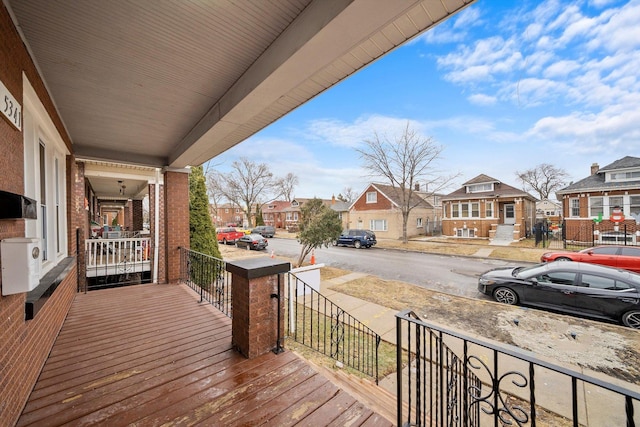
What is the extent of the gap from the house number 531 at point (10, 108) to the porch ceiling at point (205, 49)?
0.64 meters

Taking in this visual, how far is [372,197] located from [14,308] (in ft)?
89.3

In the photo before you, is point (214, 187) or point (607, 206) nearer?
point (607, 206)

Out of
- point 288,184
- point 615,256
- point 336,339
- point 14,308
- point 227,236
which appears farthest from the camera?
point 288,184

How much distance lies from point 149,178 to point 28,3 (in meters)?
6.03

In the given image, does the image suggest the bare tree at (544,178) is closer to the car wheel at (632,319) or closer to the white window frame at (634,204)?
the white window frame at (634,204)

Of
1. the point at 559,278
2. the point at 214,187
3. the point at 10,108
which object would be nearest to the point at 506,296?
the point at 559,278

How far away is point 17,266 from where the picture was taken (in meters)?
1.91

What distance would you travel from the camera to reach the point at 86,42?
238 cm

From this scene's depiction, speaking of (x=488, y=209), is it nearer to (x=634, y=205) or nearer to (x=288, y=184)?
(x=634, y=205)

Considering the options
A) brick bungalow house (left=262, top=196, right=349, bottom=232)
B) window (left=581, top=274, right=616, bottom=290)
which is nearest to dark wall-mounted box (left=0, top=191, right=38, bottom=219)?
window (left=581, top=274, right=616, bottom=290)

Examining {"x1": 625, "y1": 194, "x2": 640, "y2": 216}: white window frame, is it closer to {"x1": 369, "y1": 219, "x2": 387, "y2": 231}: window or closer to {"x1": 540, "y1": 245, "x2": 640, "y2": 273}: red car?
{"x1": 540, "y1": 245, "x2": 640, "y2": 273}: red car

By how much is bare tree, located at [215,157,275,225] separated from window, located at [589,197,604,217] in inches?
1344

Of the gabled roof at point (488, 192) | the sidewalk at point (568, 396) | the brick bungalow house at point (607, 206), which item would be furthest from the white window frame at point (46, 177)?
the gabled roof at point (488, 192)

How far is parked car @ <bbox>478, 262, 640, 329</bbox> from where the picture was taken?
596cm
